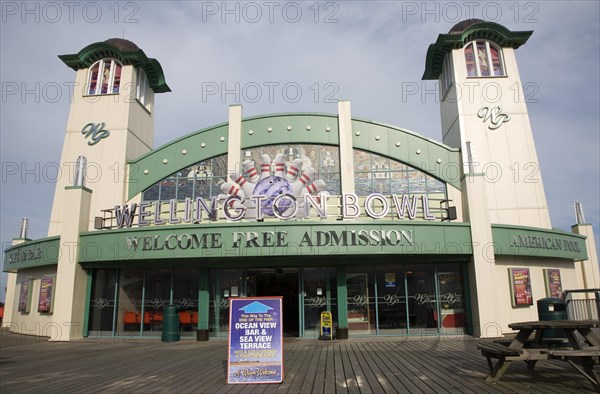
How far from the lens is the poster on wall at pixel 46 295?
67.6 feet

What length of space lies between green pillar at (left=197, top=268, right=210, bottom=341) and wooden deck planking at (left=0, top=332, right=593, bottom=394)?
6.54 feet

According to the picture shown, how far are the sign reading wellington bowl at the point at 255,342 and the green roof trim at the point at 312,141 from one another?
42.0 ft

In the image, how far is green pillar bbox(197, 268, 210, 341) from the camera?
695 inches

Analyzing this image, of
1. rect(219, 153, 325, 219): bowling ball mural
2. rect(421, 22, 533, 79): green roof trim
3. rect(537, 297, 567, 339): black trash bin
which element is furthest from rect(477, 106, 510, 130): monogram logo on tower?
rect(537, 297, 567, 339): black trash bin

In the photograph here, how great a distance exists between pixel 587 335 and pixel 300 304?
11075 millimetres

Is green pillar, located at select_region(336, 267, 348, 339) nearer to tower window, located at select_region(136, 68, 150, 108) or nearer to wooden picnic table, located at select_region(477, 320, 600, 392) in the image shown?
wooden picnic table, located at select_region(477, 320, 600, 392)

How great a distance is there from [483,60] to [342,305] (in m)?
15.4

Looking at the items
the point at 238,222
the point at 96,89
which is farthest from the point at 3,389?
the point at 96,89

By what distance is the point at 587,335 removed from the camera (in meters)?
8.46

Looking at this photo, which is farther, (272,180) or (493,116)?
(493,116)

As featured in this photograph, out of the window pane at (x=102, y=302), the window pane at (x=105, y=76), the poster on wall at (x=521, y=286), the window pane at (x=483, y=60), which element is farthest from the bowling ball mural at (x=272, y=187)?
the window pane at (x=483, y=60)

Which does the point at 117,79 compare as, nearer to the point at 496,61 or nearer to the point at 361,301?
the point at 361,301

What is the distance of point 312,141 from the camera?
21.1 metres

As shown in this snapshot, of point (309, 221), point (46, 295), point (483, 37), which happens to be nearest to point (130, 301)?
point (46, 295)
